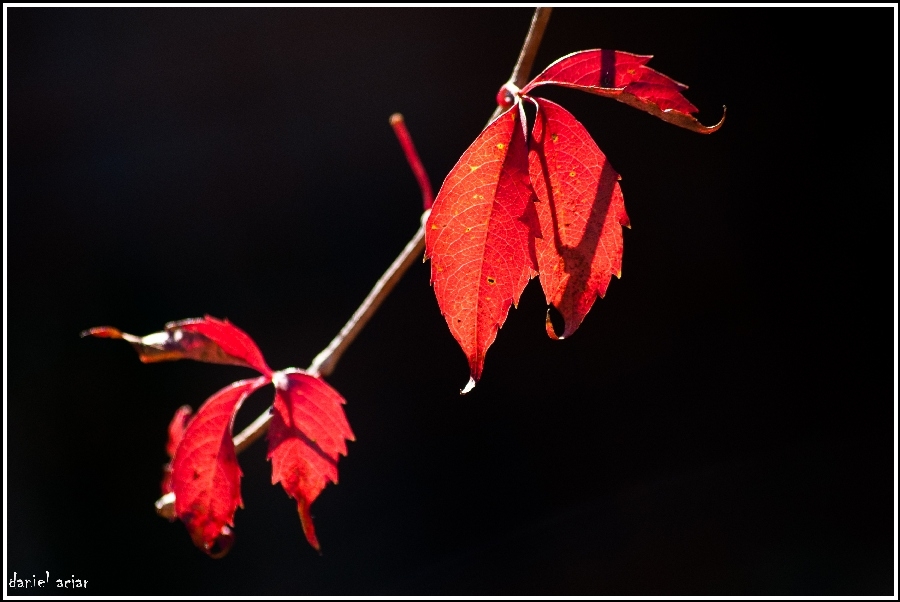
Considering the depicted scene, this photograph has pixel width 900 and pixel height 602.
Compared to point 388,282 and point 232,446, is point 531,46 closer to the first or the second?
point 388,282

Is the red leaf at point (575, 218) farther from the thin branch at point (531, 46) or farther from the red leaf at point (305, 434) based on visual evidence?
the red leaf at point (305, 434)

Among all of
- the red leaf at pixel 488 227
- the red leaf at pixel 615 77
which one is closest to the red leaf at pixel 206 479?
the red leaf at pixel 488 227

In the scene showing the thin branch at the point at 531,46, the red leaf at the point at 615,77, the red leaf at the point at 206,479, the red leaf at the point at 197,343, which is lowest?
the red leaf at the point at 206,479

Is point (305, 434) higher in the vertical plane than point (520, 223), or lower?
lower

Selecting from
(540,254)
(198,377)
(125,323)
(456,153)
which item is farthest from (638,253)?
(540,254)

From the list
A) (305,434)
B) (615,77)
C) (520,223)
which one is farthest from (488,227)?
(305,434)

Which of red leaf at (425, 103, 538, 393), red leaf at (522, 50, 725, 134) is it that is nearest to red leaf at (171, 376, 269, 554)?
red leaf at (425, 103, 538, 393)

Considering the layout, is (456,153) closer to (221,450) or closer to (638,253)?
(638,253)
